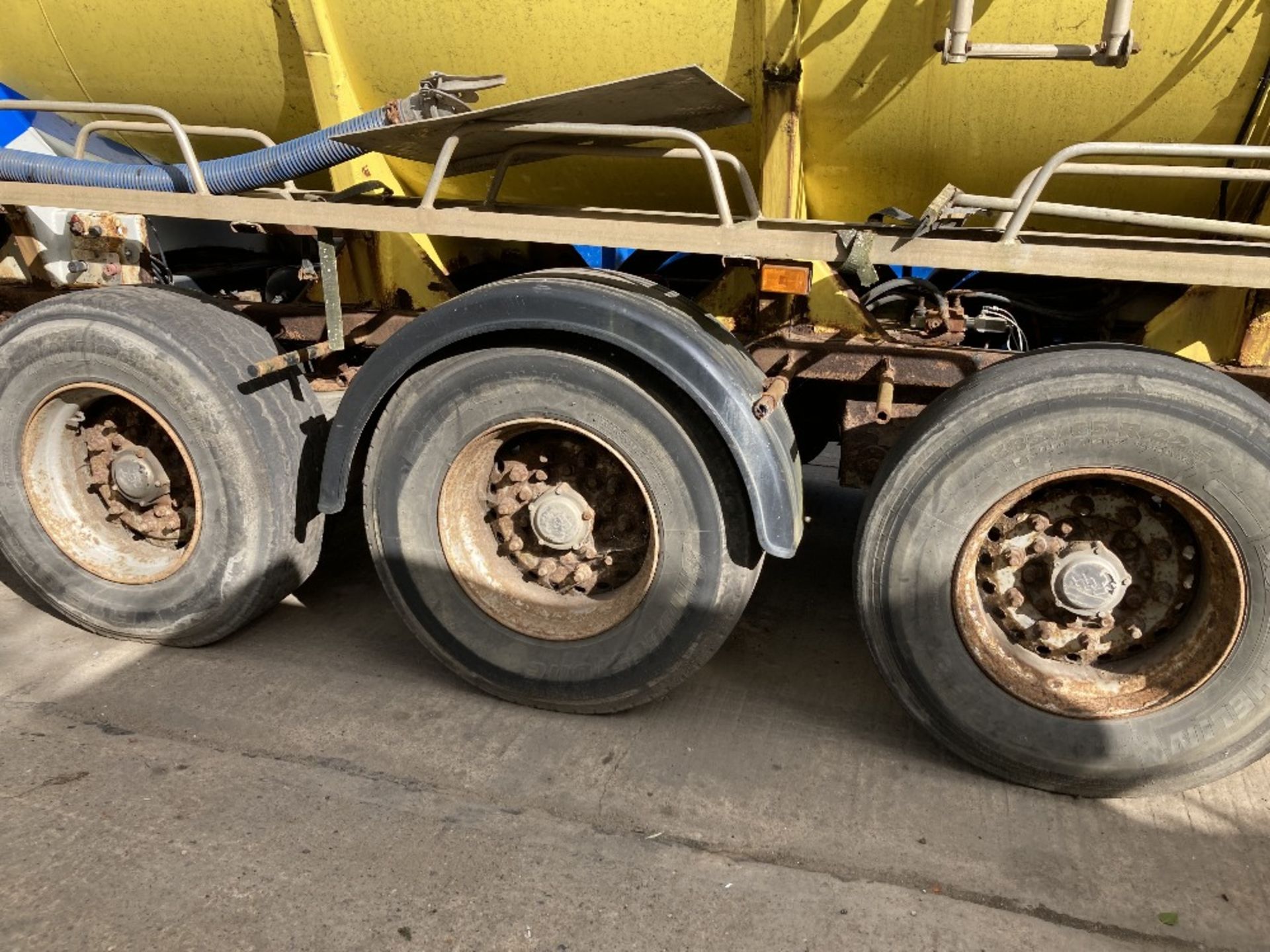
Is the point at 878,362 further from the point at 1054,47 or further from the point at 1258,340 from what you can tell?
the point at 1258,340

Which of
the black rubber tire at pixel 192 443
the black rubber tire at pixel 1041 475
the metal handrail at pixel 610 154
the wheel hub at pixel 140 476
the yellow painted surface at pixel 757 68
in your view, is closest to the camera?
the black rubber tire at pixel 1041 475

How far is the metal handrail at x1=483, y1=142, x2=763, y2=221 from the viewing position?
258 cm

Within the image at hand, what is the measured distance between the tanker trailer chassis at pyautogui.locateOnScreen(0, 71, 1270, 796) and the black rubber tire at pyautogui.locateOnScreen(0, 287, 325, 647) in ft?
0.04

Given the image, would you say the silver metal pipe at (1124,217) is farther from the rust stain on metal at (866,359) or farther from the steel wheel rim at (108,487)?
the steel wheel rim at (108,487)

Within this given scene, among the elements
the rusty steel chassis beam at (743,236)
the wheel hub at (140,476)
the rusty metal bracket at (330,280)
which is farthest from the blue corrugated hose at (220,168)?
the wheel hub at (140,476)

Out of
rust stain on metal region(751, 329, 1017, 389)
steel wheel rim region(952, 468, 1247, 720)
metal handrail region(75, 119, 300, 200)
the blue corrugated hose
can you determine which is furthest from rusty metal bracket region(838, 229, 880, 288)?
metal handrail region(75, 119, 300, 200)

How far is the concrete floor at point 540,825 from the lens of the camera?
6.89 feet

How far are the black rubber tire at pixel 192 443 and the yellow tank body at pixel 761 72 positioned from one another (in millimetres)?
672

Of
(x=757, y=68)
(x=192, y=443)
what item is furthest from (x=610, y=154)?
(x=192, y=443)

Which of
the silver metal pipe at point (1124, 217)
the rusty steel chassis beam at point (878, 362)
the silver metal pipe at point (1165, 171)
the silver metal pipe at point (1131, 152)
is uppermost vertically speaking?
the silver metal pipe at point (1131, 152)

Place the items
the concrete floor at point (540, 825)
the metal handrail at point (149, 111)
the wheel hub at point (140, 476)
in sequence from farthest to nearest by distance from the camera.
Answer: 1. the wheel hub at point (140, 476)
2. the metal handrail at point (149, 111)
3. the concrete floor at point (540, 825)

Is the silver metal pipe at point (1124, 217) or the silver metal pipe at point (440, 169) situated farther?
the silver metal pipe at point (440, 169)

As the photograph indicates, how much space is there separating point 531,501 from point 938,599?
4.35 feet

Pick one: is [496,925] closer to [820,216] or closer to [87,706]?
[87,706]
